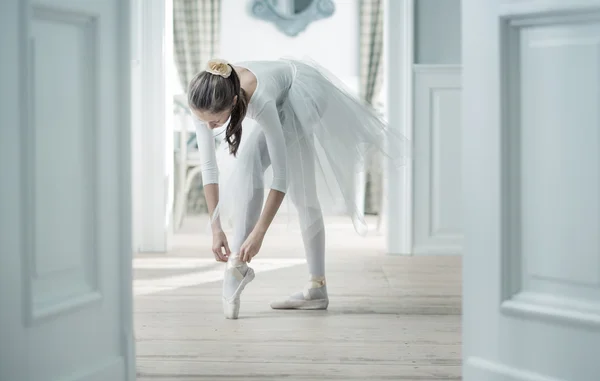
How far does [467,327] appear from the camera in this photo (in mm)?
1668

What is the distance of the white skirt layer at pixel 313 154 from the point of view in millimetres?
2455

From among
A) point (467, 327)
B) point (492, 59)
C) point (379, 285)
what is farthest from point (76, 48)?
point (379, 285)

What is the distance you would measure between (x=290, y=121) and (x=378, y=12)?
15.2 feet

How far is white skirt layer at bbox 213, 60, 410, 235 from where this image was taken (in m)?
2.46

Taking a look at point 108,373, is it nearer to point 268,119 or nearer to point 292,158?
point 268,119

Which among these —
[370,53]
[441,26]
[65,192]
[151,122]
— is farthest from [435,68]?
[370,53]

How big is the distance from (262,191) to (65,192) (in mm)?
1066

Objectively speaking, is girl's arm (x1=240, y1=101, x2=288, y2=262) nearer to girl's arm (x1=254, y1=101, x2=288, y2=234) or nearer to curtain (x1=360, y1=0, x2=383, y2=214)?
girl's arm (x1=254, y1=101, x2=288, y2=234)

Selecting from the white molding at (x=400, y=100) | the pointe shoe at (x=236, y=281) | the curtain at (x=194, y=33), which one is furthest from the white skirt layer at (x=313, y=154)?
the curtain at (x=194, y=33)

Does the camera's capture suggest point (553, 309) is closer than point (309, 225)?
Yes

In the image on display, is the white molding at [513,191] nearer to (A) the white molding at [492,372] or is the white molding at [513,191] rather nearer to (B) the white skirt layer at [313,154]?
(A) the white molding at [492,372]

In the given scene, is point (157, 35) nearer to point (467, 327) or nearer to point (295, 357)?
point (295, 357)

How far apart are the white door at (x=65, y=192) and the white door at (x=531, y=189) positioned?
740 mm

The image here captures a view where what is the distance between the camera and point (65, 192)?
1.53 metres
